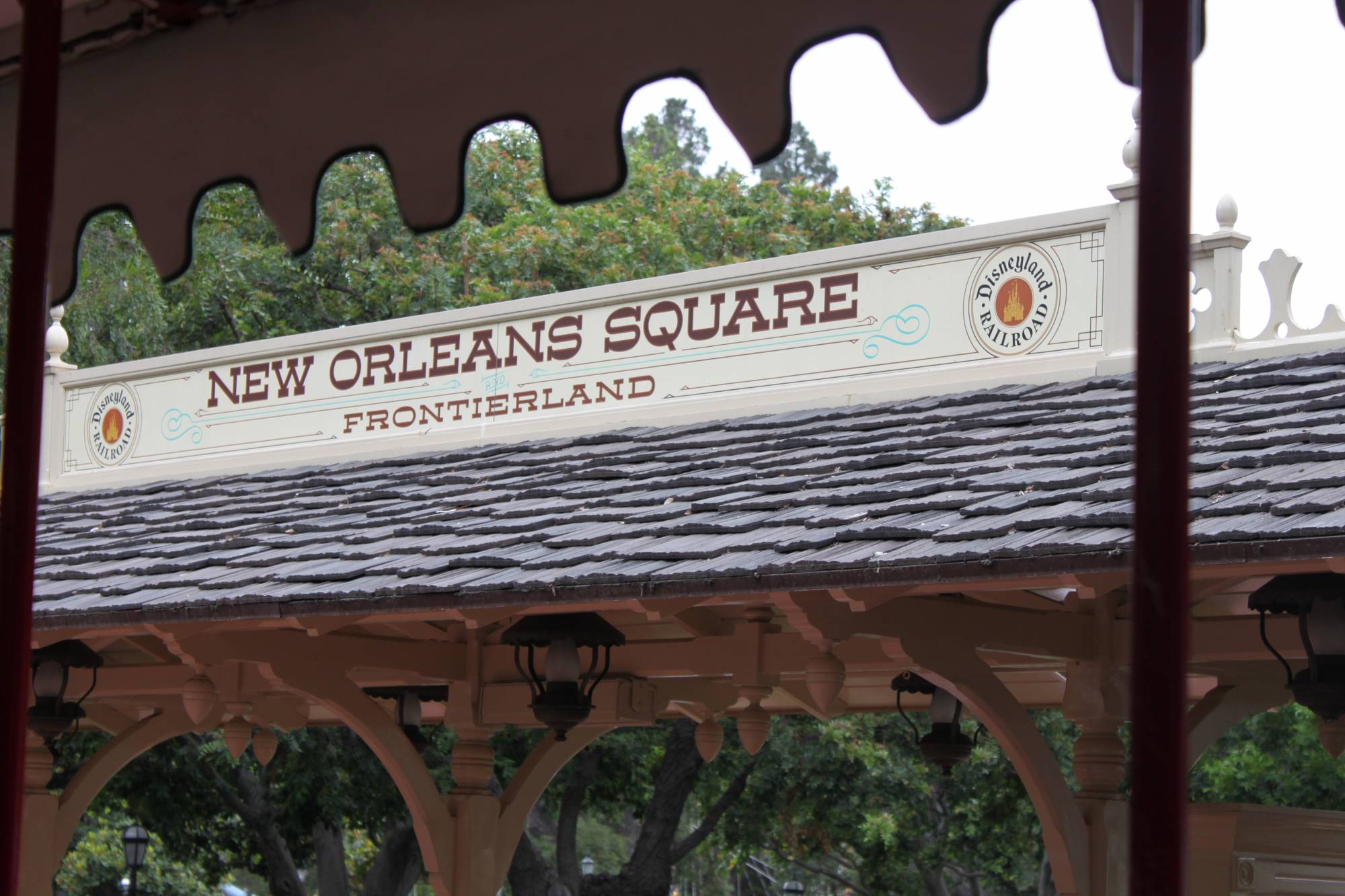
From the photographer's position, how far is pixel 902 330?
771 centimetres

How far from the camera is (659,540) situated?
562 centimetres

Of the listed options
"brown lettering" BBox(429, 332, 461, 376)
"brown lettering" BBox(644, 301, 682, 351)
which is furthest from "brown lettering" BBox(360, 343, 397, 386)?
"brown lettering" BBox(644, 301, 682, 351)

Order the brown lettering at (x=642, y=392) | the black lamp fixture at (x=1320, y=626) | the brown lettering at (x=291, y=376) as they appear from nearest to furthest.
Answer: the black lamp fixture at (x=1320, y=626), the brown lettering at (x=642, y=392), the brown lettering at (x=291, y=376)

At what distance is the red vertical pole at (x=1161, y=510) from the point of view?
1345mm

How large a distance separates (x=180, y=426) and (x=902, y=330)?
4.88 m

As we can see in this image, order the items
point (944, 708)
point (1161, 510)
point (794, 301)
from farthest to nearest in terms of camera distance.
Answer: point (794, 301) → point (944, 708) → point (1161, 510)

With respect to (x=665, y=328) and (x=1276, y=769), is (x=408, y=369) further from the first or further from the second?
(x=1276, y=769)

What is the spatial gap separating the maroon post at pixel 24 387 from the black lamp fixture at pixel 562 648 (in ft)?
15.1

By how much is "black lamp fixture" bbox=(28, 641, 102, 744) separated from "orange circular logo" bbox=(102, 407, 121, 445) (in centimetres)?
286

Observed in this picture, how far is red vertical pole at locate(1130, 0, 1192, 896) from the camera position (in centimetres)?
134

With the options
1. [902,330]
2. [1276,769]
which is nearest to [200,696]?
[902,330]

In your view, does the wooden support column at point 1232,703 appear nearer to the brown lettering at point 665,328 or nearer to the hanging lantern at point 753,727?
the hanging lantern at point 753,727

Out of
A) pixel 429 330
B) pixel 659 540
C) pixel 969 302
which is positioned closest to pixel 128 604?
pixel 659 540

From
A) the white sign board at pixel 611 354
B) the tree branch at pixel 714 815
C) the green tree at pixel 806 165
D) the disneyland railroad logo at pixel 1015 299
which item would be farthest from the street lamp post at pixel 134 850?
the green tree at pixel 806 165
